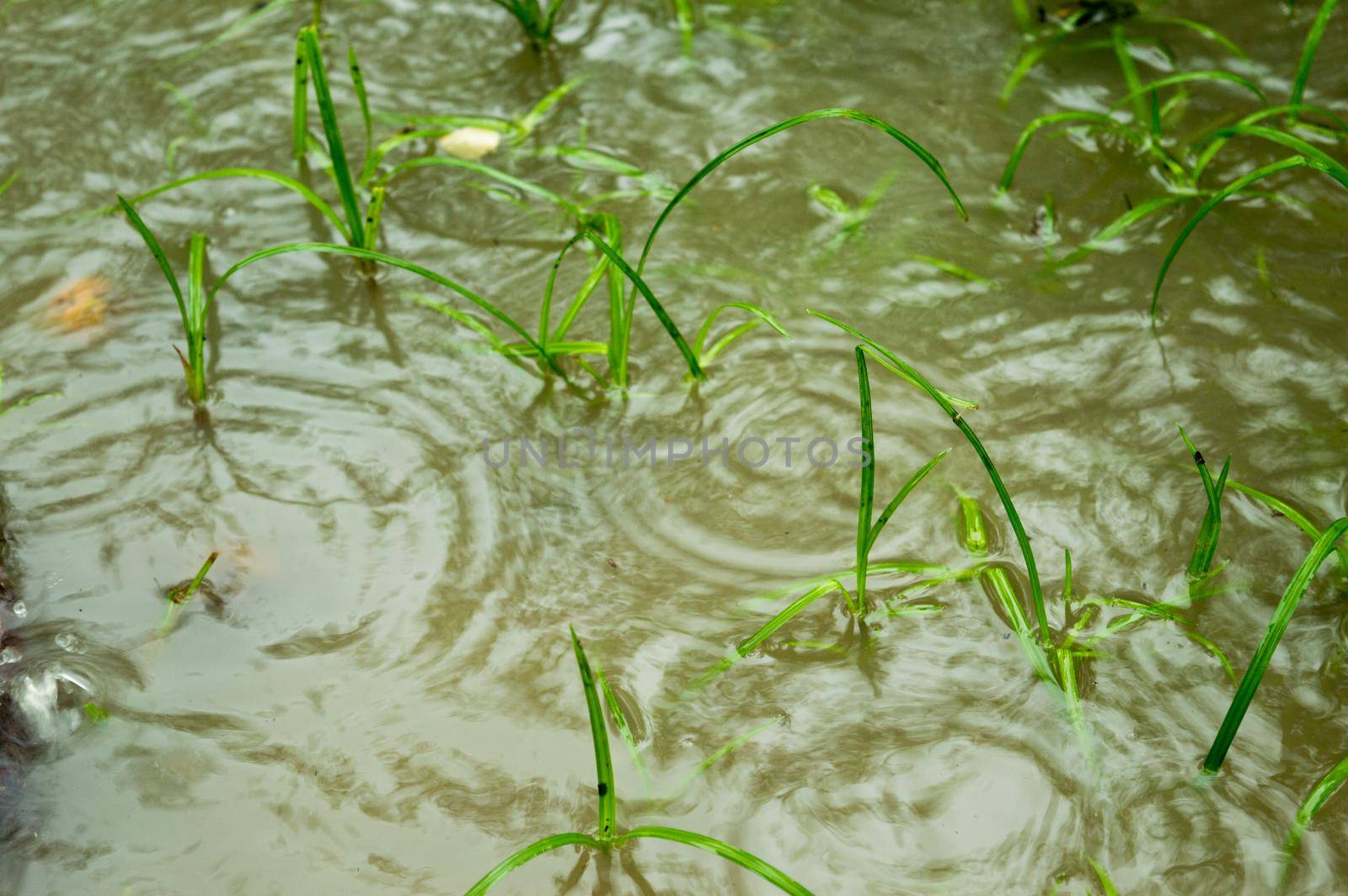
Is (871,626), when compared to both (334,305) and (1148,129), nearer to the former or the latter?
(334,305)

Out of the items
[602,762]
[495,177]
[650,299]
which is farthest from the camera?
[495,177]

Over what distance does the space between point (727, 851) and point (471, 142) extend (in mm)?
1779

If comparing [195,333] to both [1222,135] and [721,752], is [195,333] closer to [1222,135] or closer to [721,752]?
[721,752]

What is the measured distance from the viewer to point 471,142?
8.18ft

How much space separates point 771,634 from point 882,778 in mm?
278

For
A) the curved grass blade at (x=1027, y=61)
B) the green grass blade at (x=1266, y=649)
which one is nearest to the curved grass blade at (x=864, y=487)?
the green grass blade at (x=1266, y=649)

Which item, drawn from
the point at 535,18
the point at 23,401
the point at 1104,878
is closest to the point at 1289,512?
the point at 1104,878

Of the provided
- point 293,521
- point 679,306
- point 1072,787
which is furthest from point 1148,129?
point 293,521

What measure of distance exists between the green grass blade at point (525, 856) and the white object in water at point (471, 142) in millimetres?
1660

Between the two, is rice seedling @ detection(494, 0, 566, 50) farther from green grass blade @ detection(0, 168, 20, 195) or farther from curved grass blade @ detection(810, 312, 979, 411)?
curved grass blade @ detection(810, 312, 979, 411)

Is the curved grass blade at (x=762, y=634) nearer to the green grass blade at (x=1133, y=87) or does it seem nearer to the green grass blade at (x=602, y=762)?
the green grass blade at (x=602, y=762)

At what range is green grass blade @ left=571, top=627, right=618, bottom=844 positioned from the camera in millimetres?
1248

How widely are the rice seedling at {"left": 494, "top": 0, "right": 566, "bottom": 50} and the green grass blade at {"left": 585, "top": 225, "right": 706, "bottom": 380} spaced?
3.32 ft

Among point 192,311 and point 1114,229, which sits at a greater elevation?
point 192,311
